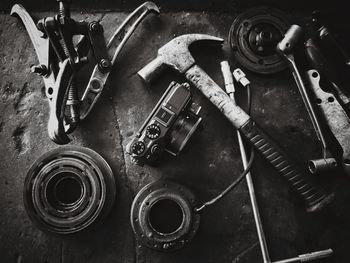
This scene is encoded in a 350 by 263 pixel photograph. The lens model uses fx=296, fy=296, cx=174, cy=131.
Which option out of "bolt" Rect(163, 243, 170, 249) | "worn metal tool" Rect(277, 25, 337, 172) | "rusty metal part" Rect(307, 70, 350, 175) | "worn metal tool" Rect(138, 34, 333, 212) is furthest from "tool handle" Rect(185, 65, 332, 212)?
"bolt" Rect(163, 243, 170, 249)

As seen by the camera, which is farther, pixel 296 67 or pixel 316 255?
pixel 296 67

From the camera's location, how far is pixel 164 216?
5.79 ft

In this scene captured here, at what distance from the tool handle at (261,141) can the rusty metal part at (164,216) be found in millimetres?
487

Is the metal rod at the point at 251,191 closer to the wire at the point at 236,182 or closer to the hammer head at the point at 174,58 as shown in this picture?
the wire at the point at 236,182

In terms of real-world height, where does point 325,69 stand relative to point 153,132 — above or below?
above

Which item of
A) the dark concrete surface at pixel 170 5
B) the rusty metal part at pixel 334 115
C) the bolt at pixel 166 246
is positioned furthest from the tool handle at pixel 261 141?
the bolt at pixel 166 246

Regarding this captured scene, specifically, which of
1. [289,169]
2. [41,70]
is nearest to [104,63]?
[41,70]

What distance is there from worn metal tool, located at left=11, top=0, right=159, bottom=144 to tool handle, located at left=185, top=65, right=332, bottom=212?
1.71 ft

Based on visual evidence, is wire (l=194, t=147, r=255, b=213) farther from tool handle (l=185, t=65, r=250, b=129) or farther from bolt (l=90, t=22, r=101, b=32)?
bolt (l=90, t=22, r=101, b=32)

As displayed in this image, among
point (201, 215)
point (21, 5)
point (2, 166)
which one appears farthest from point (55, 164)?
point (21, 5)

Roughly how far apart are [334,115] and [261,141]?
0.47 metres

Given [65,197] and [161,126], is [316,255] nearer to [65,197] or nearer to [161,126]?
[161,126]

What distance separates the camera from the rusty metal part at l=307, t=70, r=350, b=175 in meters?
1.69

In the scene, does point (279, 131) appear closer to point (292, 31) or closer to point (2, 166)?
point (292, 31)
